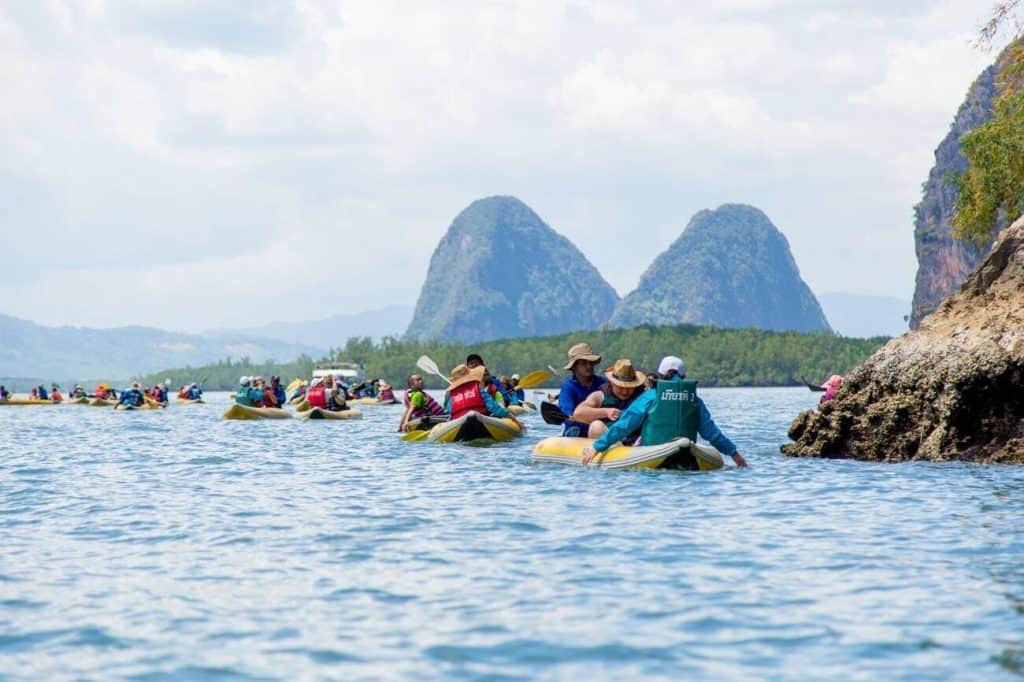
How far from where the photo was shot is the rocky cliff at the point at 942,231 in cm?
12571

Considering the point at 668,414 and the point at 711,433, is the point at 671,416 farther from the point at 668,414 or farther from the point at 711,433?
the point at 711,433

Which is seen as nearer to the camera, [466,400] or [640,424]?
[640,424]

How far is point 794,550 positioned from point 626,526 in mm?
1709

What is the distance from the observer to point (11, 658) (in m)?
6.55

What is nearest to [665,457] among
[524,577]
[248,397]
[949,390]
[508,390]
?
[949,390]

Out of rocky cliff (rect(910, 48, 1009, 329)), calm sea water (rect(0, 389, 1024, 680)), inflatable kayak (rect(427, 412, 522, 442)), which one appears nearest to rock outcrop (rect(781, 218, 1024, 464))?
calm sea water (rect(0, 389, 1024, 680))

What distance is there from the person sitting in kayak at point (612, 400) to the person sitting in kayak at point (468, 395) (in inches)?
209

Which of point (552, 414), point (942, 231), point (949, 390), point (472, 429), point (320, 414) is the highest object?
point (942, 231)

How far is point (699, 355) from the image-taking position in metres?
137

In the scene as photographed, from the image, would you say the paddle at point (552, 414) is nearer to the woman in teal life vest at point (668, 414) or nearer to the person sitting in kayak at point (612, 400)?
the person sitting in kayak at point (612, 400)

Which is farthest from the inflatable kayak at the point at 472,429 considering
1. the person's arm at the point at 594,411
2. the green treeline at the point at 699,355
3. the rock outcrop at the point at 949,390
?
the green treeline at the point at 699,355

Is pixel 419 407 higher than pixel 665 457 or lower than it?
higher

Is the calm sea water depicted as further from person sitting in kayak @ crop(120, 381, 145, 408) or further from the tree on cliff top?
person sitting in kayak @ crop(120, 381, 145, 408)

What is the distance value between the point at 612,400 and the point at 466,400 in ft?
20.3
